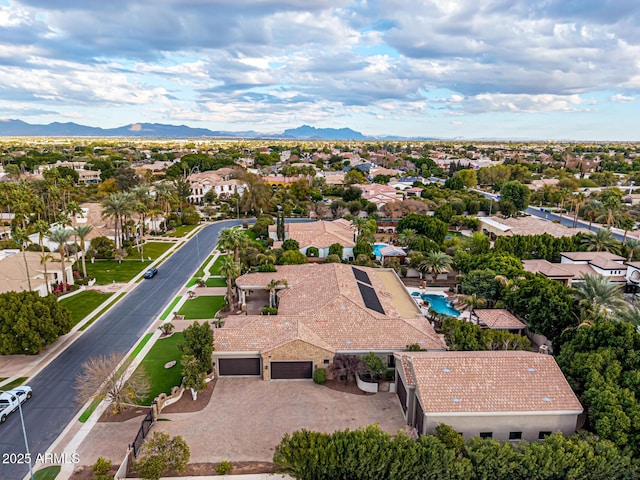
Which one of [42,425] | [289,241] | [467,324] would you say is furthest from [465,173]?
[42,425]

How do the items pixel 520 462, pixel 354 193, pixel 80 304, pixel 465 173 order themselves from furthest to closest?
pixel 465 173, pixel 354 193, pixel 80 304, pixel 520 462

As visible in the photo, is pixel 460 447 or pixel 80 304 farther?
pixel 80 304

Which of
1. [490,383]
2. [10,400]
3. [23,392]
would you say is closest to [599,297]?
[490,383]

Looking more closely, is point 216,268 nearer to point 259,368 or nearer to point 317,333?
point 259,368

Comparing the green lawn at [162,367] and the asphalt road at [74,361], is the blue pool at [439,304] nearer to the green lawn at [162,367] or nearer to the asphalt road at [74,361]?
the green lawn at [162,367]

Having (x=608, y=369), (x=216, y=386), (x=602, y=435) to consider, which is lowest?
(x=216, y=386)

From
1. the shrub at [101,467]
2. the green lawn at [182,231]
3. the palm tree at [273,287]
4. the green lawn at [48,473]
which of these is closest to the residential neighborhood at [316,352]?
the shrub at [101,467]

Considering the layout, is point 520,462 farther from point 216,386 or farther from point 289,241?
point 289,241
